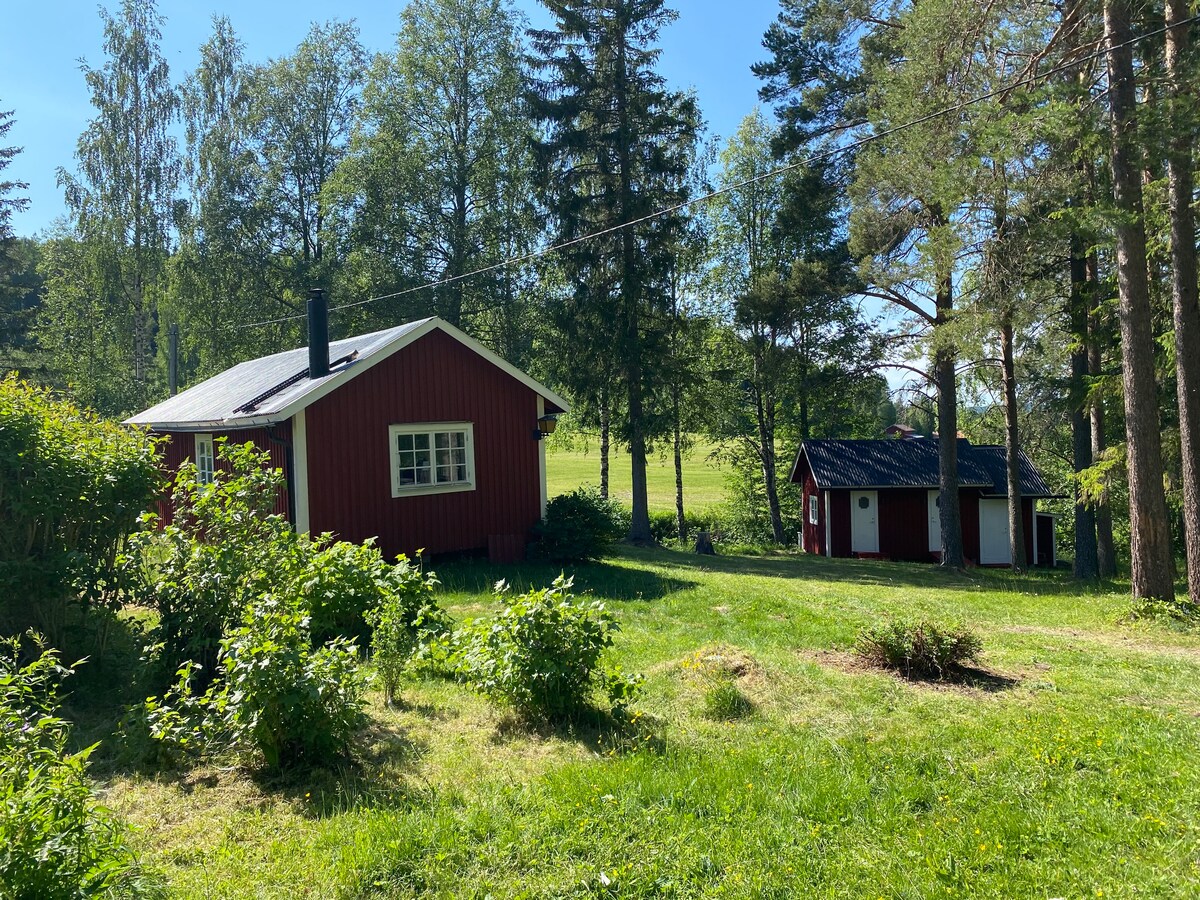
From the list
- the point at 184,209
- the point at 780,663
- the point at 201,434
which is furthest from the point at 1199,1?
the point at 184,209

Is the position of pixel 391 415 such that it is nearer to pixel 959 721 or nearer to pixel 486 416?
pixel 486 416

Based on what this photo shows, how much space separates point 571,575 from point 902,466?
15.3 metres

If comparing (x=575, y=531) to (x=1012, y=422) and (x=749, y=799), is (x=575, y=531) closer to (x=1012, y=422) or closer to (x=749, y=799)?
(x=749, y=799)

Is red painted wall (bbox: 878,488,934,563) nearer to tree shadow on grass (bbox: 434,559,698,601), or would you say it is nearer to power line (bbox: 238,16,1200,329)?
power line (bbox: 238,16,1200,329)

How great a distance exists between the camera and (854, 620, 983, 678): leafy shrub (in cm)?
611

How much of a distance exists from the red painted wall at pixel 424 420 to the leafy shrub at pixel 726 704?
25.2 feet

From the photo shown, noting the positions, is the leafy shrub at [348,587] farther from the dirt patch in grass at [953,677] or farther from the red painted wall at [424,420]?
the red painted wall at [424,420]

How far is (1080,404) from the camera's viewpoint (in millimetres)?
14656

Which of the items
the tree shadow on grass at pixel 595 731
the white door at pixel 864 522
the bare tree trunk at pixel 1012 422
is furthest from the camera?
the white door at pixel 864 522

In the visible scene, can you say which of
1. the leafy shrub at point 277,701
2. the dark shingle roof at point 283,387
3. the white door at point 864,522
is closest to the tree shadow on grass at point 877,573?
the white door at point 864,522

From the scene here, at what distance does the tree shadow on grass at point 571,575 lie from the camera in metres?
10.8

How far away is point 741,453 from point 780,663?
24992mm

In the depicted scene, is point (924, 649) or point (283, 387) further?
point (283, 387)

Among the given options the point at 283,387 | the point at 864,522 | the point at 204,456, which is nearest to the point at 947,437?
the point at 864,522
